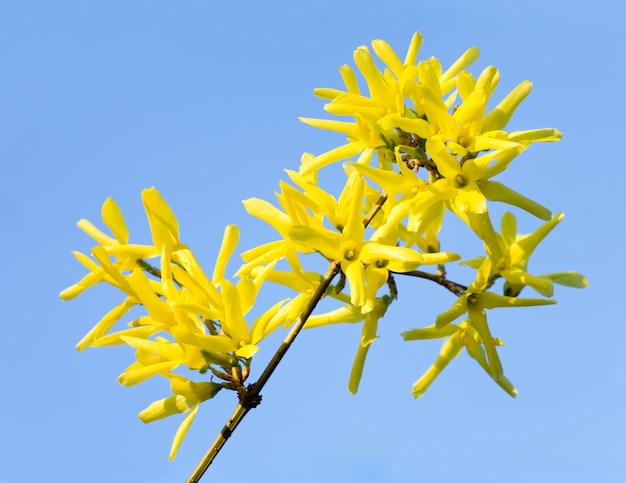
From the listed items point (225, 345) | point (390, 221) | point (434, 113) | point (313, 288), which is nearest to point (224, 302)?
point (225, 345)


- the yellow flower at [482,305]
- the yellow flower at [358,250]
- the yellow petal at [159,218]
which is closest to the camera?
the yellow flower at [358,250]

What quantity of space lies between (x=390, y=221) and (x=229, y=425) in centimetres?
81

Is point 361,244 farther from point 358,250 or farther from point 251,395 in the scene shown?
point 251,395

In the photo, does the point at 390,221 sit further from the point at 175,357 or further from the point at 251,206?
the point at 175,357

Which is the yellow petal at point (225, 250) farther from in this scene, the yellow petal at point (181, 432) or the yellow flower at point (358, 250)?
the yellow petal at point (181, 432)

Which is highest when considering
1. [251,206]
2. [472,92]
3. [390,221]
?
[472,92]

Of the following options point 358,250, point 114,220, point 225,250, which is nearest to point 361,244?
point 358,250

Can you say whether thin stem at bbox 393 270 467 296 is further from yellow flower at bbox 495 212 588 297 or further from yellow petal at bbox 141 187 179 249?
yellow petal at bbox 141 187 179 249

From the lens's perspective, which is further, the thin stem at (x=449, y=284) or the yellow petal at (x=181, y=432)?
the thin stem at (x=449, y=284)

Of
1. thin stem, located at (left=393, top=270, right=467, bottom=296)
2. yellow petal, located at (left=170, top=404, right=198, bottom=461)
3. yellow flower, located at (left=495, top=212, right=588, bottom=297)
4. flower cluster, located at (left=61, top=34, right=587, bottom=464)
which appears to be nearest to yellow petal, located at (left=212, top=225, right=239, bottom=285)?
flower cluster, located at (left=61, top=34, right=587, bottom=464)

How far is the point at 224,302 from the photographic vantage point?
223 cm

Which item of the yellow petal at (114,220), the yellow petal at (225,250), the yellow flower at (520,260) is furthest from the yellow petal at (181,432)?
the yellow flower at (520,260)

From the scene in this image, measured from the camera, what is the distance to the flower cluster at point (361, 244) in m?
2.26

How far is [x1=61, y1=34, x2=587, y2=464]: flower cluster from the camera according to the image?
2.26m
